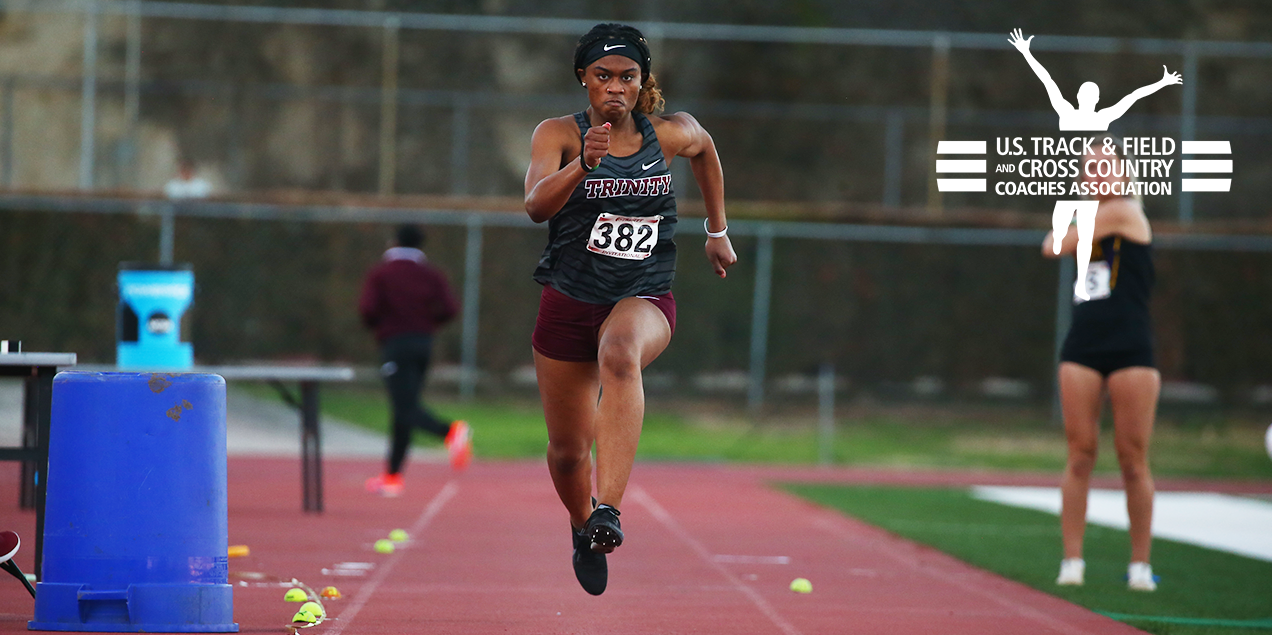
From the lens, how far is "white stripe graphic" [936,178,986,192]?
2451 centimetres

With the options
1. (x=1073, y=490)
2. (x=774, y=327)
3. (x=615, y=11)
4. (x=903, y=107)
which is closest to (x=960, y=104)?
(x=903, y=107)

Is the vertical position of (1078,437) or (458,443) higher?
(1078,437)

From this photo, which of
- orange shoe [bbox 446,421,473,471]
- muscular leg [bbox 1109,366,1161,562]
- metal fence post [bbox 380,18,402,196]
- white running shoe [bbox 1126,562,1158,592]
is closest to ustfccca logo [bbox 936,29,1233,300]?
metal fence post [bbox 380,18,402,196]

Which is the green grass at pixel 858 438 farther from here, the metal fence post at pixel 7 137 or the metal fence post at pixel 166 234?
the metal fence post at pixel 7 137

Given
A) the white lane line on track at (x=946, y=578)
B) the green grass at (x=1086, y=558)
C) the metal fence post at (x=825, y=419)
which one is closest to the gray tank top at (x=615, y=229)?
the white lane line on track at (x=946, y=578)

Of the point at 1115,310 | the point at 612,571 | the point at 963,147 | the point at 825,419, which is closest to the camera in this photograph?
the point at 1115,310

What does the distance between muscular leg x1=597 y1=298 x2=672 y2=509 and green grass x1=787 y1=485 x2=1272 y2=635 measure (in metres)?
2.51

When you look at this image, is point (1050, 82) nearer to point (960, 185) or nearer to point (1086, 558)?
point (960, 185)

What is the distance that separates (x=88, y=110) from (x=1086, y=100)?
16.0 meters

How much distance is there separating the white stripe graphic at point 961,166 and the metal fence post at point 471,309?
8.86 meters

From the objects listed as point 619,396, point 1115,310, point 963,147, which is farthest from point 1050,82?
point 619,396

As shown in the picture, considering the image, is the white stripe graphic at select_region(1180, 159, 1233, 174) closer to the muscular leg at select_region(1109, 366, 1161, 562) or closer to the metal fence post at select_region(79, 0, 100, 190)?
the metal fence post at select_region(79, 0, 100, 190)

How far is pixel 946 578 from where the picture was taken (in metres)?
7.77

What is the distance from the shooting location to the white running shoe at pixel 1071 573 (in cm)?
749
